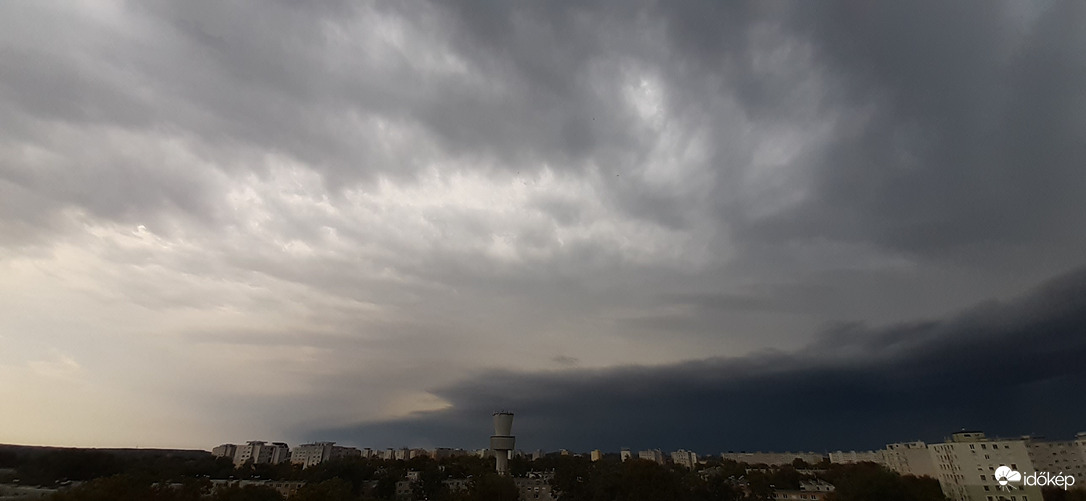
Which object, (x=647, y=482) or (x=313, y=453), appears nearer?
(x=647, y=482)

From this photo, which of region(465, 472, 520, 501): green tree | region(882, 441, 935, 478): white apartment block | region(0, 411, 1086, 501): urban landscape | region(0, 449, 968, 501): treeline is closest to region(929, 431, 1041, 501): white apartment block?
region(0, 411, 1086, 501): urban landscape

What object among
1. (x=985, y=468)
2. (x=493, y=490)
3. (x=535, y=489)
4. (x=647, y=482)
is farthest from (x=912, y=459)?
(x=493, y=490)

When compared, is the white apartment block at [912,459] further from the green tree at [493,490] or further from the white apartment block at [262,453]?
the white apartment block at [262,453]

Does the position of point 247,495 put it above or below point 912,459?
above

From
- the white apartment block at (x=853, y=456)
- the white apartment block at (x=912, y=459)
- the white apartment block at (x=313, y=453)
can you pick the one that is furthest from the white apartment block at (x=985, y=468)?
the white apartment block at (x=313, y=453)

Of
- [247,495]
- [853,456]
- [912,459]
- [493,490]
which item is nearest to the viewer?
[247,495]

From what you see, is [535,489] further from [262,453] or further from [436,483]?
[262,453]
